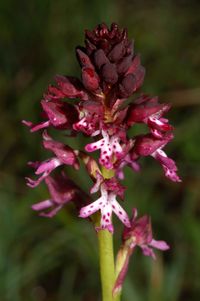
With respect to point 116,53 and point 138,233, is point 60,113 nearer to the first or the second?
point 116,53

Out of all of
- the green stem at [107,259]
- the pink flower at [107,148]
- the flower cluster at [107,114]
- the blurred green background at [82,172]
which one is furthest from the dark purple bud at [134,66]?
the blurred green background at [82,172]

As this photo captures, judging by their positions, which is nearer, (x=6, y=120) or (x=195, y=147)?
(x=195, y=147)

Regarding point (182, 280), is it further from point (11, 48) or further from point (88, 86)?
point (11, 48)

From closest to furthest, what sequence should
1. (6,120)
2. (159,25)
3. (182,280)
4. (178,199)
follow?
(182,280), (178,199), (6,120), (159,25)

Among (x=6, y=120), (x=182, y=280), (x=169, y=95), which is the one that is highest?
(x=6, y=120)

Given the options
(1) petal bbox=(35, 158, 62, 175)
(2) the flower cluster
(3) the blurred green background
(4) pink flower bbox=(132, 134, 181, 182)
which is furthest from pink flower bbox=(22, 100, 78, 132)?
(3) the blurred green background

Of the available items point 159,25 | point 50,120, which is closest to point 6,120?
point 159,25

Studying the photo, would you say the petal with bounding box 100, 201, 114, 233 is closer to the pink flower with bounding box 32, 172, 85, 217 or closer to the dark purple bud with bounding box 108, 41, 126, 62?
the pink flower with bounding box 32, 172, 85, 217
